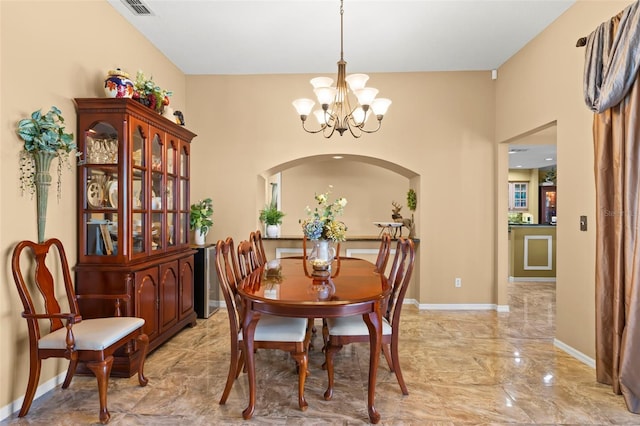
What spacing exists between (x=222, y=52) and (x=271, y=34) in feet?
2.37

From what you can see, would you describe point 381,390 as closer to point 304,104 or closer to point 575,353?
point 575,353

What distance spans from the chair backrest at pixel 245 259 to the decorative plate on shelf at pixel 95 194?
1122mm

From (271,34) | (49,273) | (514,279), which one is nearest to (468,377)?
(49,273)

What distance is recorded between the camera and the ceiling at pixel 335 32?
10.1ft

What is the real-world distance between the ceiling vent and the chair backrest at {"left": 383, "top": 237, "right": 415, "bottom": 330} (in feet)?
9.61

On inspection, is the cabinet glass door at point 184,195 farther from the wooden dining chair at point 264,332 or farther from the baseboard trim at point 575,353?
the baseboard trim at point 575,353

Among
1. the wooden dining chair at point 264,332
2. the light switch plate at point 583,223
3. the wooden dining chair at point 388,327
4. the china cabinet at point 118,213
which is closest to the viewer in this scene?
the wooden dining chair at point 264,332

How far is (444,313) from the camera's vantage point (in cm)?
437

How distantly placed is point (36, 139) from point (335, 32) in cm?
264

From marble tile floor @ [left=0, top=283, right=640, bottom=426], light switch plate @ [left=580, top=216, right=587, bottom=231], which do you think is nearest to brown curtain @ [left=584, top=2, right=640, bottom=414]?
marble tile floor @ [left=0, top=283, right=640, bottom=426]

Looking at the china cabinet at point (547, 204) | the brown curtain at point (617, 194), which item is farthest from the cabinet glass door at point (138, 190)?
the china cabinet at point (547, 204)

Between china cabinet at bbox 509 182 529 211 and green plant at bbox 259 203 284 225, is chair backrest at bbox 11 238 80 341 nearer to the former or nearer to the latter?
green plant at bbox 259 203 284 225

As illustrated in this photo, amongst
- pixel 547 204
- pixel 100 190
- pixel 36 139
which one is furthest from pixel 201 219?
pixel 547 204

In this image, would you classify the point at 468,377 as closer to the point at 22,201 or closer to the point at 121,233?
the point at 121,233
